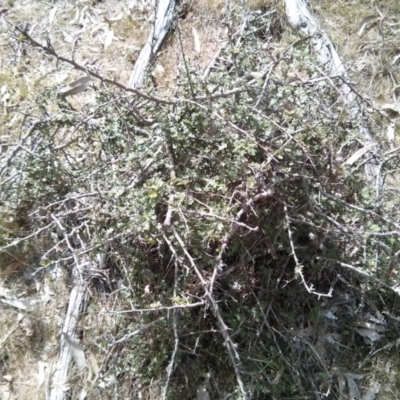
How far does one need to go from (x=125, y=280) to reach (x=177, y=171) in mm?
608

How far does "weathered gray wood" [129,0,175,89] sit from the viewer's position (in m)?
3.25

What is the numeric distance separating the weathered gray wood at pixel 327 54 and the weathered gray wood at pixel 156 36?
698mm

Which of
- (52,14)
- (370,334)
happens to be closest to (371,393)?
(370,334)

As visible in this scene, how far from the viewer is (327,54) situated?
3.21 m

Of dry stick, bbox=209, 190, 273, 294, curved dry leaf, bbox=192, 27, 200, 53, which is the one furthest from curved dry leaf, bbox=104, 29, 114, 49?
dry stick, bbox=209, 190, 273, 294

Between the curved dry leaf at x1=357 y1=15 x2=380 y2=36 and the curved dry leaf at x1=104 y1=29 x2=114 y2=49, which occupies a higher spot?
the curved dry leaf at x1=104 y1=29 x2=114 y2=49

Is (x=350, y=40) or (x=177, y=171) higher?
(x=177, y=171)

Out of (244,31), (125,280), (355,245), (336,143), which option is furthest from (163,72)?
(355,245)

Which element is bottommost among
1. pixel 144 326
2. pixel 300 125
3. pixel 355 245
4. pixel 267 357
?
pixel 267 357

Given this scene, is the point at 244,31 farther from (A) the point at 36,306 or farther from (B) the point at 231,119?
(A) the point at 36,306

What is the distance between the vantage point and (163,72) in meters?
3.35

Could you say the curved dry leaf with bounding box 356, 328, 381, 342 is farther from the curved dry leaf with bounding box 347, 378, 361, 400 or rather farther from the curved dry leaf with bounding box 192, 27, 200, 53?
the curved dry leaf with bounding box 192, 27, 200, 53

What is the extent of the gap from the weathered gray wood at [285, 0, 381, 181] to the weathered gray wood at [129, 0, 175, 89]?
698 mm

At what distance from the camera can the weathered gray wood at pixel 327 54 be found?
2.93m
